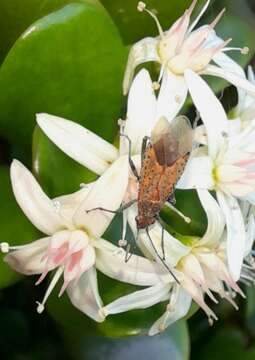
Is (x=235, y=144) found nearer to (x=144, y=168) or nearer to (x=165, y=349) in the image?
(x=144, y=168)

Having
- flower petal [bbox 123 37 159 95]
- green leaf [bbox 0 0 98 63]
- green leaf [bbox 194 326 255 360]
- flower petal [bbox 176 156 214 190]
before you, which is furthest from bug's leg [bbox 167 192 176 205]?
green leaf [bbox 194 326 255 360]

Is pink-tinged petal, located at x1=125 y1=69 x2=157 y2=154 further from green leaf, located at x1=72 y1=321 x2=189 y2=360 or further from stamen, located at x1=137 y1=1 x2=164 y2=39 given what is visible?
green leaf, located at x1=72 y1=321 x2=189 y2=360

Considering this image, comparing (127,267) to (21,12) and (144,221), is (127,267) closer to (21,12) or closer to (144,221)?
(144,221)

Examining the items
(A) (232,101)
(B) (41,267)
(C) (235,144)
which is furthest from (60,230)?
(A) (232,101)

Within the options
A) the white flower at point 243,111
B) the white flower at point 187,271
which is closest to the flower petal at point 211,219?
the white flower at point 187,271

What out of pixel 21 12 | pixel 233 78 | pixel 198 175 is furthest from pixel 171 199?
pixel 21 12

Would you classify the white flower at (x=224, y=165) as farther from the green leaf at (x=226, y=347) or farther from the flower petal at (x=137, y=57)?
the green leaf at (x=226, y=347)

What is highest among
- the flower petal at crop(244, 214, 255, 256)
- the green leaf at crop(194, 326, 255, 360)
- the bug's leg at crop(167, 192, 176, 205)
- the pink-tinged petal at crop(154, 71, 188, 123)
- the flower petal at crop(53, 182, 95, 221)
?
the pink-tinged petal at crop(154, 71, 188, 123)
